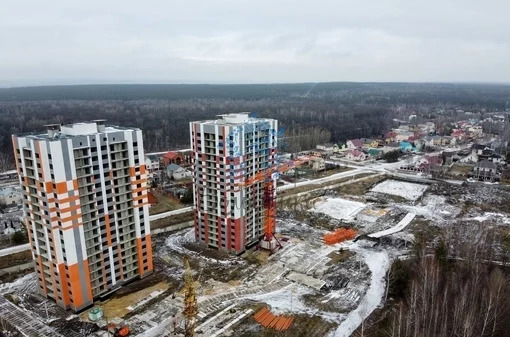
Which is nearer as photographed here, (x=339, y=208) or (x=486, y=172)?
(x=339, y=208)

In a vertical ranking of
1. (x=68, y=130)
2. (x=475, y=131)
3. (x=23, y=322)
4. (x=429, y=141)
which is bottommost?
(x=23, y=322)

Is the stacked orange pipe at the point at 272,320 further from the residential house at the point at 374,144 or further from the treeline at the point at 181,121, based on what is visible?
the residential house at the point at 374,144

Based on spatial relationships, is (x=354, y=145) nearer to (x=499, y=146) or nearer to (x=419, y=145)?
(x=419, y=145)

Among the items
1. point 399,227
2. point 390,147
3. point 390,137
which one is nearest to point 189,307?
point 399,227

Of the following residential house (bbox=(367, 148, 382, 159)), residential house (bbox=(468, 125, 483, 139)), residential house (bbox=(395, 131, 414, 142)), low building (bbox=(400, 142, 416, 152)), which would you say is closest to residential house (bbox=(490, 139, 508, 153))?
residential house (bbox=(468, 125, 483, 139))

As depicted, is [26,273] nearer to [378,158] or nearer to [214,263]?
[214,263]

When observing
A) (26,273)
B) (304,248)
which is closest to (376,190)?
(304,248)
